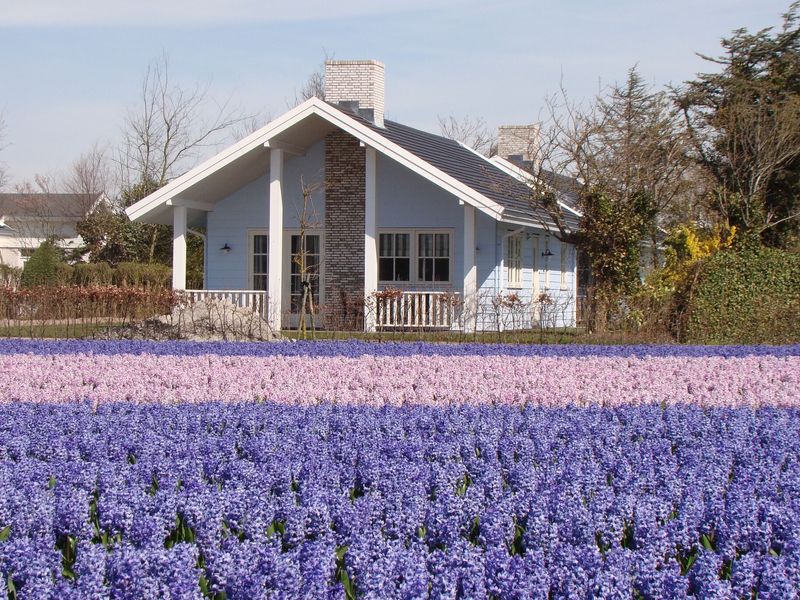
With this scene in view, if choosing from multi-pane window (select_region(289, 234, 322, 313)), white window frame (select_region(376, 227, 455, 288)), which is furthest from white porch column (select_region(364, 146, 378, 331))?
multi-pane window (select_region(289, 234, 322, 313))

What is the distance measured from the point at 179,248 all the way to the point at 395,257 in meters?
4.92

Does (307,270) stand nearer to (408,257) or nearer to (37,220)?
(408,257)

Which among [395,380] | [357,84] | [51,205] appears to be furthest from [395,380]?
[51,205]

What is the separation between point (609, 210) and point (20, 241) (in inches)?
1637

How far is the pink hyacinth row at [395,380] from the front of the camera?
10523mm

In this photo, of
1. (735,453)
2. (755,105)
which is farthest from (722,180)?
(735,453)

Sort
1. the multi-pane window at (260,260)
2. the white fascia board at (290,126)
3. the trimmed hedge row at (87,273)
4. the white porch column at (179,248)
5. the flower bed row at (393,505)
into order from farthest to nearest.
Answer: the trimmed hedge row at (87,273)
the multi-pane window at (260,260)
the white porch column at (179,248)
the white fascia board at (290,126)
the flower bed row at (393,505)

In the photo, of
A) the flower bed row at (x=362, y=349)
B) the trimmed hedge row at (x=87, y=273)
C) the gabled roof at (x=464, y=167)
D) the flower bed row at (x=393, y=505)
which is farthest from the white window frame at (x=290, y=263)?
the flower bed row at (x=393, y=505)

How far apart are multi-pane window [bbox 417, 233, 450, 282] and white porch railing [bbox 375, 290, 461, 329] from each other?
83 centimetres

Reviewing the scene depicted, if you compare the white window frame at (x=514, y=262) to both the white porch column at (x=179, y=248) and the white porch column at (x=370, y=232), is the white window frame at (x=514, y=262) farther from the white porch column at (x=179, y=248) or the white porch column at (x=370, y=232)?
the white porch column at (x=179, y=248)

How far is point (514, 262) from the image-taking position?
84.3ft

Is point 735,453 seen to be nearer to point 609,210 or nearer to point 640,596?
point 640,596

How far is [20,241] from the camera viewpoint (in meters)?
56.0

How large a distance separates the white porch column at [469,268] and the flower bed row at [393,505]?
13.6m
